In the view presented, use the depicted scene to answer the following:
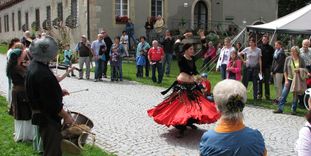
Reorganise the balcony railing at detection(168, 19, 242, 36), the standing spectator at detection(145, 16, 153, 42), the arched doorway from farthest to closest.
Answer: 1. the arched doorway
2. the balcony railing at detection(168, 19, 242, 36)
3. the standing spectator at detection(145, 16, 153, 42)

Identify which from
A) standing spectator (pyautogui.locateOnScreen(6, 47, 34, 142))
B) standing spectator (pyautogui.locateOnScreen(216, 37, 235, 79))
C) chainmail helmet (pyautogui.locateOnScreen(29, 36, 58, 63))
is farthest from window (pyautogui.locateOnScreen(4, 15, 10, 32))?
chainmail helmet (pyautogui.locateOnScreen(29, 36, 58, 63))

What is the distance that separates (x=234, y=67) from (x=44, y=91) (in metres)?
8.73

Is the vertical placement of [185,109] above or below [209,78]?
above

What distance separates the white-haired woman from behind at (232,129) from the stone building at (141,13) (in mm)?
22079

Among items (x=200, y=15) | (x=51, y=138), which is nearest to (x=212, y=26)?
(x=200, y=15)

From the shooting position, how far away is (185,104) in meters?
7.79

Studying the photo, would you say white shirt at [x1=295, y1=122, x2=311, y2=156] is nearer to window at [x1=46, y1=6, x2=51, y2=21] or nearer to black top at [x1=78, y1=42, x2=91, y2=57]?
black top at [x1=78, y1=42, x2=91, y2=57]

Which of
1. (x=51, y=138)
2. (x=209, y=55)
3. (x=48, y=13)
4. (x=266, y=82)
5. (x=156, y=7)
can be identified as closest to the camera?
(x=51, y=138)

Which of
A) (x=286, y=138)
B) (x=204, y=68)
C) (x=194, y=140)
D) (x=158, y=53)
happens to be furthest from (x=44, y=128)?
(x=204, y=68)

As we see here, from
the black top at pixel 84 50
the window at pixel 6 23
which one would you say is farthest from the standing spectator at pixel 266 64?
the window at pixel 6 23

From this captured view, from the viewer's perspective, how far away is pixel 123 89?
14.5 metres

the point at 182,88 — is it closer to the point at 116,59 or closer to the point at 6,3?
the point at 116,59

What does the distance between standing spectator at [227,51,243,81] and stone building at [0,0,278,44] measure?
1326 centimetres

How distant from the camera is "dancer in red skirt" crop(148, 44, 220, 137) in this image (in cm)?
758
